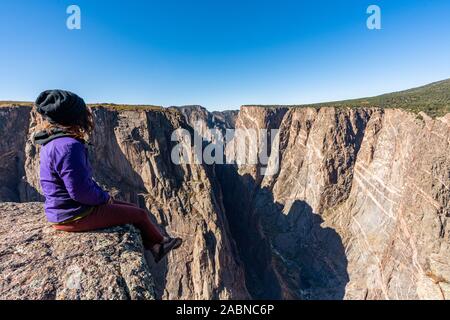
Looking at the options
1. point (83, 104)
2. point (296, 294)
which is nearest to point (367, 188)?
point (296, 294)

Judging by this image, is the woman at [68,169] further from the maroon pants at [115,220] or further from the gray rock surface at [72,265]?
the gray rock surface at [72,265]

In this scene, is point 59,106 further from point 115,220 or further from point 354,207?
point 354,207

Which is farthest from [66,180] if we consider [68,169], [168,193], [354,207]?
[354,207]

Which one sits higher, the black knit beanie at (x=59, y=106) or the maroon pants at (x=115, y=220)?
the black knit beanie at (x=59, y=106)

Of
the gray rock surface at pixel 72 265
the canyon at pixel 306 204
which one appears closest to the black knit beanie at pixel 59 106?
the gray rock surface at pixel 72 265

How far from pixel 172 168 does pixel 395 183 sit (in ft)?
103

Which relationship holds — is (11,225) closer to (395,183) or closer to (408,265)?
(408,265)

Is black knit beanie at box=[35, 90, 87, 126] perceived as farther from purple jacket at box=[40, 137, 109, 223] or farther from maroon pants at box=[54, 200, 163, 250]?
maroon pants at box=[54, 200, 163, 250]

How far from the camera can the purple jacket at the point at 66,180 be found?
3471 millimetres

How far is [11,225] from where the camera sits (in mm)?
4633

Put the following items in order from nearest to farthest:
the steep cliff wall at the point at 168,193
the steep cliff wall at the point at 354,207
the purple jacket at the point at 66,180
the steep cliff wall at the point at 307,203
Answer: the purple jacket at the point at 66,180, the steep cliff wall at the point at 307,203, the steep cliff wall at the point at 168,193, the steep cliff wall at the point at 354,207

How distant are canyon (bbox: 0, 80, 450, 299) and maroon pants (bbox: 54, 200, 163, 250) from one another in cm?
225

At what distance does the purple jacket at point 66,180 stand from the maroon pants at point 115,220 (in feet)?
0.47
